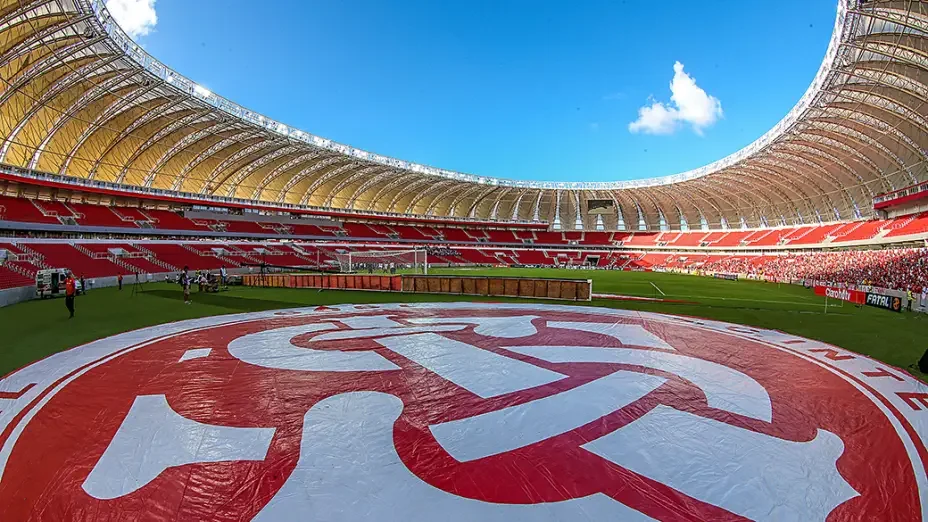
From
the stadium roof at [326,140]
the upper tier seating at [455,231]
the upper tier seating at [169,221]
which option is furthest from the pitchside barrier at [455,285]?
the upper tier seating at [169,221]

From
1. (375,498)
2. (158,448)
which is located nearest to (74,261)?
(158,448)

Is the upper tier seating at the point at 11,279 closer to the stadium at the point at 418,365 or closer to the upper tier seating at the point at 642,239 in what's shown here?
the stadium at the point at 418,365

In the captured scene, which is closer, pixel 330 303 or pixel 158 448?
pixel 158 448

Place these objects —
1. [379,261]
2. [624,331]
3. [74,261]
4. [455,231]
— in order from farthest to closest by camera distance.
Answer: [455,231] < [379,261] < [74,261] < [624,331]

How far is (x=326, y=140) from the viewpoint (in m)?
56.7

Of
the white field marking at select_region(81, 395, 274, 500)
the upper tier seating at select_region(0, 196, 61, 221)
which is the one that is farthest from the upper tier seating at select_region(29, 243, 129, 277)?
the white field marking at select_region(81, 395, 274, 500)

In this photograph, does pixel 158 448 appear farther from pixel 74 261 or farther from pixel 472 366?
pixel 74 261

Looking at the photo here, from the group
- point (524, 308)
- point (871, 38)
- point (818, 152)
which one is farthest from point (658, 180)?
point (524, 308)

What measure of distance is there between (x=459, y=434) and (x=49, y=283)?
3179cm

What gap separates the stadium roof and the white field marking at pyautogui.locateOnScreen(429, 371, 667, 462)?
2874 centimetres

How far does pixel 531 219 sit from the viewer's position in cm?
9794

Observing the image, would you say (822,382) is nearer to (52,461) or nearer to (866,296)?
(52,461)

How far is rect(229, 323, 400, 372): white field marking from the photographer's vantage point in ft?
30.5

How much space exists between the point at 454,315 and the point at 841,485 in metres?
13.3
